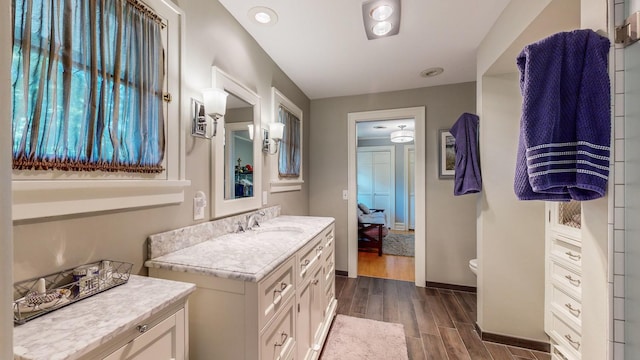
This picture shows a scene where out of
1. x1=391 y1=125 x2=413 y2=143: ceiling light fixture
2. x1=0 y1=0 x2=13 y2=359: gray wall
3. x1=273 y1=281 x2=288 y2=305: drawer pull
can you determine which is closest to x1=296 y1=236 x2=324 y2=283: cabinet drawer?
x1=273 y1=281 x2=288 y2=305: drawer pull

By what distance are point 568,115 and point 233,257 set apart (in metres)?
1.48

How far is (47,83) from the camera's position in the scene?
30.5 inches

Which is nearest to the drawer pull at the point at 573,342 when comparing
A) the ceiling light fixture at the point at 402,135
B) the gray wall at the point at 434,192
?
the gray wall at the point at 434,192

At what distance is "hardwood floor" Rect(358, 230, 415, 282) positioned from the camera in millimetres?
3336

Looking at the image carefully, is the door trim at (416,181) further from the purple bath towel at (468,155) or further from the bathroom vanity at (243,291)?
the bathroom vanity at (243,291)

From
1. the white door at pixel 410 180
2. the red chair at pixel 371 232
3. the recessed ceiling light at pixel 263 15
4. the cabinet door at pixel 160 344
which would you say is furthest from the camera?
the white door at pixel 410 180

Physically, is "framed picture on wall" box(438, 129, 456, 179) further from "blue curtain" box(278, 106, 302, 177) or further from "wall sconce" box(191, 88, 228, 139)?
"wall sconce" box(191, 88, 228, 139)

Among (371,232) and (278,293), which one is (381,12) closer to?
(278,293)

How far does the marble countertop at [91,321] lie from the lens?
1.81 ft

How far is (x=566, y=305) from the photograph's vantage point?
1465mm

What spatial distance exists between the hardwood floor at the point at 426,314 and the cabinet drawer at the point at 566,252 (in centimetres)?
87

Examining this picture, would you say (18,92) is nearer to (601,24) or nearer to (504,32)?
(601,24)

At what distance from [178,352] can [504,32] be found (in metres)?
2.48

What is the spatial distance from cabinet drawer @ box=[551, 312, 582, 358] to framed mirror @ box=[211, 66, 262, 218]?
211cm
